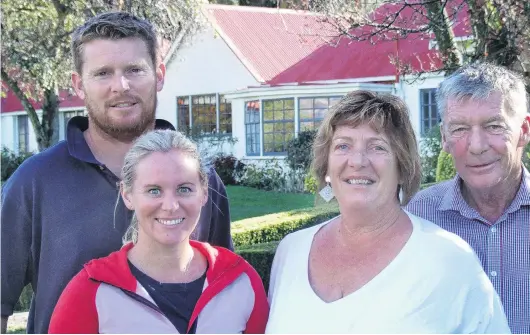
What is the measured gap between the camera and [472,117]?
3455 millimetres

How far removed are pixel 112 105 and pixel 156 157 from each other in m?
0.43

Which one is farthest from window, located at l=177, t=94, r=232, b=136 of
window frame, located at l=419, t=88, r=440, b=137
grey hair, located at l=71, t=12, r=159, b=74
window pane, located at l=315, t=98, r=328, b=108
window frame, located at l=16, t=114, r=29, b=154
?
grey hair, located at l=71, t=12, r=159, b=74

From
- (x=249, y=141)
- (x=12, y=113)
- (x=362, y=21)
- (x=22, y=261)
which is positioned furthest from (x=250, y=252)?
(x=12, y=113)

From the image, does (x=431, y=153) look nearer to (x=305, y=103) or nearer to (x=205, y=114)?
(x=305, y=103)

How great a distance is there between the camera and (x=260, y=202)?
21.3 metres

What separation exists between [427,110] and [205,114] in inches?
338

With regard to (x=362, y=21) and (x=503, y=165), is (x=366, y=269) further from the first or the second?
(x=362, y=21)

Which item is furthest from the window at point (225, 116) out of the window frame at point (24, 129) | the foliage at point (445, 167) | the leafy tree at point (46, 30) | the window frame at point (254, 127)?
the foliage at point (445, 167)

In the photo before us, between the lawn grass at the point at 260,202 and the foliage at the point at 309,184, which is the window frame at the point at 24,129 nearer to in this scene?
the lawn grass at the point at 260,202

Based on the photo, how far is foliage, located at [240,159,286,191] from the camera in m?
23.5

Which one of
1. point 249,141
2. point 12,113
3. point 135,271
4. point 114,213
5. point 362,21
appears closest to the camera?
point 135,271

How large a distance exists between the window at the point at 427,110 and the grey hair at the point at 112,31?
20.1 metres

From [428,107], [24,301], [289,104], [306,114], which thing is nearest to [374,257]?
[24,301]

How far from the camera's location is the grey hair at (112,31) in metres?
3.36
